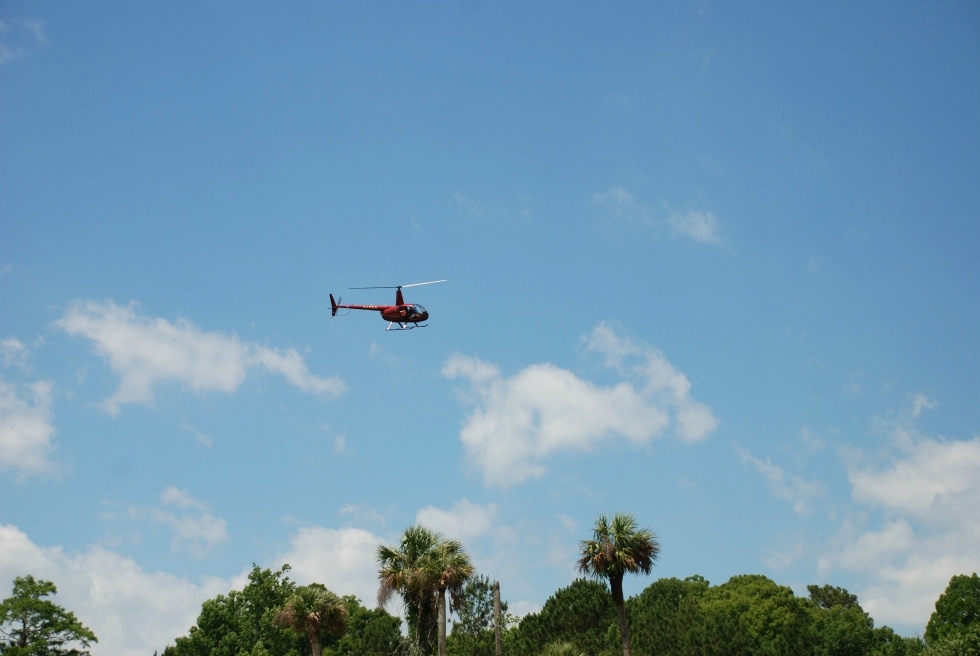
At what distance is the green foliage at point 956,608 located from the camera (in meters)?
78.4

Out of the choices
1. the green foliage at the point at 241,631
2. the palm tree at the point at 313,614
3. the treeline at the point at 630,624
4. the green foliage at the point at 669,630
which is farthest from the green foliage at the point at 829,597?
the palm tree at the point at 313,614

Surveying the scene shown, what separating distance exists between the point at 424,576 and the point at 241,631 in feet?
184

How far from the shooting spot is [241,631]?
8788 cm

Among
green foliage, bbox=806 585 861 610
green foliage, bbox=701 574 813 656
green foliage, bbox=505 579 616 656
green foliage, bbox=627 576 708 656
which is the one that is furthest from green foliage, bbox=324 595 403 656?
green foliage, bbox=806 585 861 610

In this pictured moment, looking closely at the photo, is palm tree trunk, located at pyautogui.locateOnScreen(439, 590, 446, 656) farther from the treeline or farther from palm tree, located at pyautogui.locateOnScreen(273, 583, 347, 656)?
the treeline

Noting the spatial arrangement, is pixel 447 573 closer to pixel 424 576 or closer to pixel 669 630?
pixel 424 576

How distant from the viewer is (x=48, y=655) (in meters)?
77.2

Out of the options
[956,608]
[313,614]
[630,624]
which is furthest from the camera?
[630,624]

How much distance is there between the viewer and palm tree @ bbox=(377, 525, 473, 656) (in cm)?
3997

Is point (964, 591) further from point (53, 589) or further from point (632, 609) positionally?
point (53, 589)

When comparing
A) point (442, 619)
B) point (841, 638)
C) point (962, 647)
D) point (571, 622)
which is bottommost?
point (962, 647)

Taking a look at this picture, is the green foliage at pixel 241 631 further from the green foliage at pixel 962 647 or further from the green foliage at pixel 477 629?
the green foliage at pixel 962 647

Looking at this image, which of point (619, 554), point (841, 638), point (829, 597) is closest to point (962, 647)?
point (619, 554)

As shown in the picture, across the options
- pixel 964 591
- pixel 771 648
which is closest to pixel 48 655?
pixel 771 648
